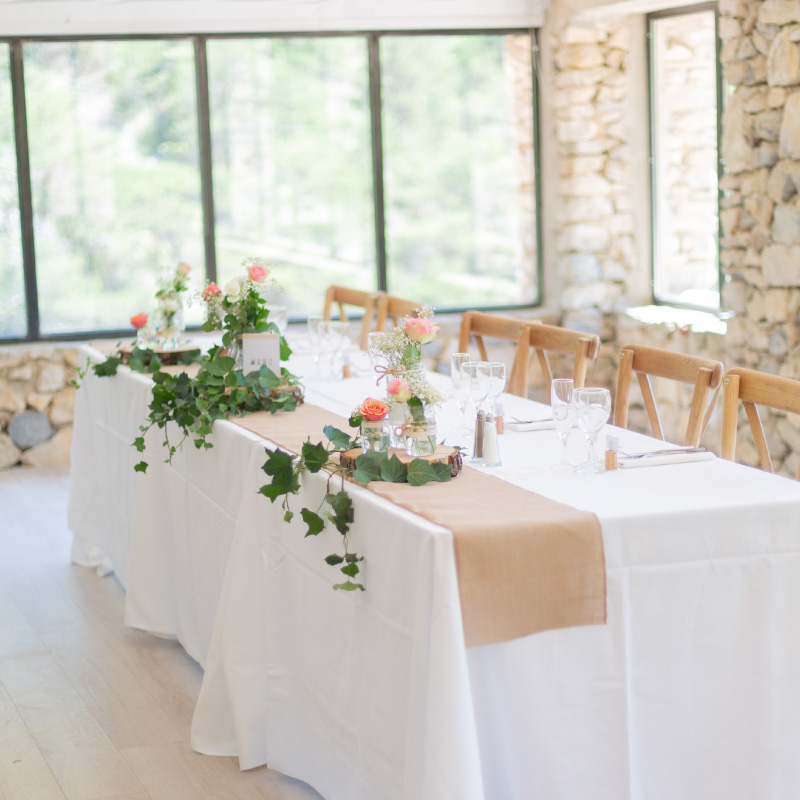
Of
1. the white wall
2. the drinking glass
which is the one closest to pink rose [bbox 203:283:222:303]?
the drinking glass

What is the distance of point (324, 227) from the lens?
21.4 ft

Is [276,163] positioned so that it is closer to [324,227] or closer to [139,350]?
[324,227]

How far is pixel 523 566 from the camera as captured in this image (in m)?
2.05

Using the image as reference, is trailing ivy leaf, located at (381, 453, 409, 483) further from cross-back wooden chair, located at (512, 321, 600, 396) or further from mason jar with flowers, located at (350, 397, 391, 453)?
cross-back wooden chair, located at (512, 321, 600, 396)

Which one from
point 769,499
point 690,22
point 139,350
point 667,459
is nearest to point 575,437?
point 667,459

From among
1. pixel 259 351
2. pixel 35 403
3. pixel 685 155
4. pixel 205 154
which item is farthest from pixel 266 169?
pixel 259 351

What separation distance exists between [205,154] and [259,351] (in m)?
3.21

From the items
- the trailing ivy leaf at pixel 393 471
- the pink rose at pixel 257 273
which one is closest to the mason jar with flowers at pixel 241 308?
the pink rose at pixel 257 273

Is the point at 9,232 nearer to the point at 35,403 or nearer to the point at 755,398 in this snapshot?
the point at 35,403

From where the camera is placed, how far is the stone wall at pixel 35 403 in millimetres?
6062

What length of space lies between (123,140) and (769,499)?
483cm

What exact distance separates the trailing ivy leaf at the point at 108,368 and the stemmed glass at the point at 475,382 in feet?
5.78

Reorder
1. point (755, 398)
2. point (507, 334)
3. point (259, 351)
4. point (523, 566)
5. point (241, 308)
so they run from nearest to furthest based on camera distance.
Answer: point (523, 566)
point (755, 398)
point (259, 351)
point (241, 308)
point (507, 334)

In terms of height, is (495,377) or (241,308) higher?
(241,308)
